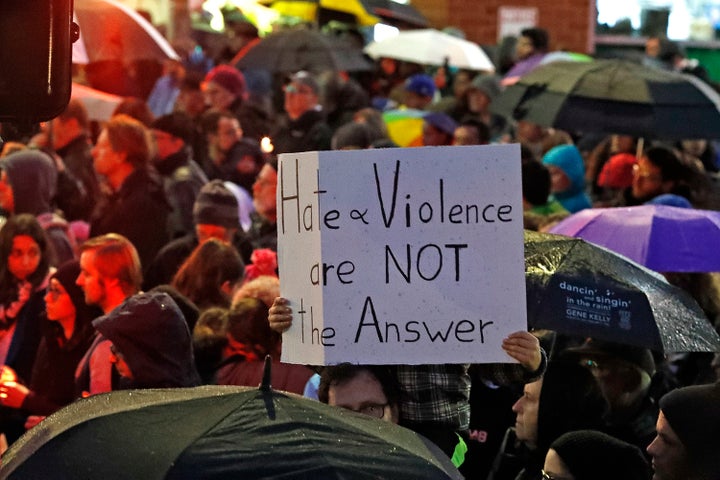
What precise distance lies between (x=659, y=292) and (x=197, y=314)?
2060mm

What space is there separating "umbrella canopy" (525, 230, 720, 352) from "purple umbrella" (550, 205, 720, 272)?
111cm

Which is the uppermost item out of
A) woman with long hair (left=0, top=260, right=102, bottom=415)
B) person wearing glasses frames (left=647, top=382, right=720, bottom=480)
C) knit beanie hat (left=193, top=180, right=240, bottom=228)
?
person wearing glasses frames (left=647, top=382, right=720, bottom=480)

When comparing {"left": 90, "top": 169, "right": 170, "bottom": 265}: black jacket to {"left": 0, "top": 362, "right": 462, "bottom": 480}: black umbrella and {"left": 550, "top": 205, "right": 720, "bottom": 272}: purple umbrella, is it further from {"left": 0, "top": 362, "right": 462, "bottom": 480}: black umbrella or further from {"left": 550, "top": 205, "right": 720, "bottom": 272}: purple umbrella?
{"left": 0, "top": 362, "right": 462, "bottom": 480}: black umbrella

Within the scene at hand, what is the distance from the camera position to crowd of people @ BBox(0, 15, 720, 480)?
14.4ft

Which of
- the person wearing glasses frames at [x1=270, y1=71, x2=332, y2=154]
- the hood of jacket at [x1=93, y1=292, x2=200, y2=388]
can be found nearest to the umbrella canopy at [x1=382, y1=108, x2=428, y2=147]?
the person wearing glasses frames at [x1=270, y1=71, x2=332, y2=154]

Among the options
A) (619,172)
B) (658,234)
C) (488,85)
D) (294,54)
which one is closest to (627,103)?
(619,172)

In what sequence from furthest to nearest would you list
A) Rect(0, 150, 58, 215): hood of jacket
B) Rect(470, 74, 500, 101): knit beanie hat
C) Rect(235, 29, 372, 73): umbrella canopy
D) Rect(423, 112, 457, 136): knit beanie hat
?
Rect(235, 29, 372, 73): umbrella canopy < Rect(470, 74, 500, 101): knit beanie hat < Rect(423, 112, 457, 136): knit beanie hat < Rect(0, 150, 58, 215): hood of jacket

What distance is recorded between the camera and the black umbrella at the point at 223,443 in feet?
10.0

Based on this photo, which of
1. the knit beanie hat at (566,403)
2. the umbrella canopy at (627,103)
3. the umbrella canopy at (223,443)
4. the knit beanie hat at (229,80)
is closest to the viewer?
the umbrella canopy at (223,443)

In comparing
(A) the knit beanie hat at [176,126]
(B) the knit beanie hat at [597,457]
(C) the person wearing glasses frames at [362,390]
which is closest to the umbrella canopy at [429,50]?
(A) the knit beanie hat at [176,126]

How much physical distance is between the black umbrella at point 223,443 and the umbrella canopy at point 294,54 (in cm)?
1077

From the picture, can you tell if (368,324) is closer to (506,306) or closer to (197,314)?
(506,306)

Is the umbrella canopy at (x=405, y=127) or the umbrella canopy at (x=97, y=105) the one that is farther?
the umbrella canopy at (x=405, y=127)

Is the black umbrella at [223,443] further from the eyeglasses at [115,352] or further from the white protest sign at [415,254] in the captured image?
the eyeglasses at [115,352]
